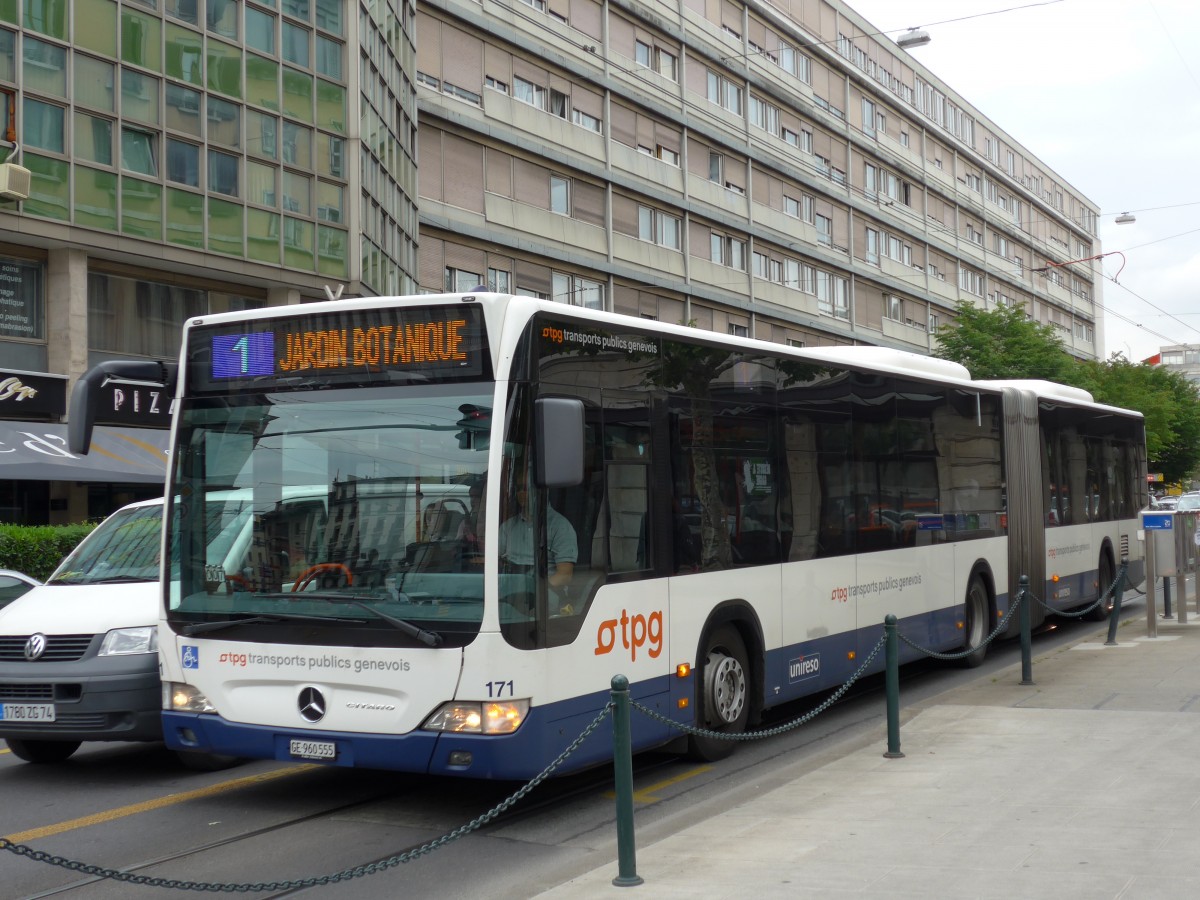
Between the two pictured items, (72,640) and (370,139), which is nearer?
(72,640)

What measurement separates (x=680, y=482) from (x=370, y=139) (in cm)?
2257

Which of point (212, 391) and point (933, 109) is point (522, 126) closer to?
point (212, 391)

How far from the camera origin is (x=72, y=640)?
870cm

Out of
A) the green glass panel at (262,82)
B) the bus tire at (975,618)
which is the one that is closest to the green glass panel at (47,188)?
the green glass panel at (262,82)

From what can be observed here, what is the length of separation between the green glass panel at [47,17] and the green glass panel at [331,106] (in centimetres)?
567

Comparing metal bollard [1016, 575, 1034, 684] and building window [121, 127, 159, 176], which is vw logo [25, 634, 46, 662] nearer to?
metal bollard [1016, 575, 1034, 684]

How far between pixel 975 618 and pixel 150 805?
8883 mm

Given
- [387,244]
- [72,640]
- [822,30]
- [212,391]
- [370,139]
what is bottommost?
[72,640]

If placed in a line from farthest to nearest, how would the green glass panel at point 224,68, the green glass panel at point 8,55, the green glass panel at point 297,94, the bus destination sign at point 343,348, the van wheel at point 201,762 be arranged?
the green glass panel at point 297,94, the green glass panel at point 224,68, the green glass panel at point 8,55, the van wheel at point 201,762, the bus destination sign at point 343,348

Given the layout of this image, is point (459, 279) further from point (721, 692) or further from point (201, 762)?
point (721, 692)

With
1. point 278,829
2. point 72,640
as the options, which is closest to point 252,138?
point 72,640

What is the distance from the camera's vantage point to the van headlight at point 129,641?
8.66m

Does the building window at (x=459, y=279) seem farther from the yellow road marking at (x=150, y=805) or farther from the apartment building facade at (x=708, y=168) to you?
the yellow road marking at (x=150, y=805)

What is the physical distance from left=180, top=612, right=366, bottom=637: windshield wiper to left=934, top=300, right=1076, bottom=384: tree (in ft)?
125
